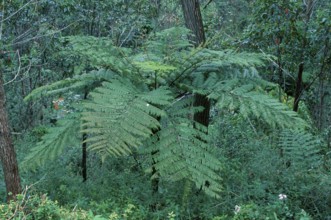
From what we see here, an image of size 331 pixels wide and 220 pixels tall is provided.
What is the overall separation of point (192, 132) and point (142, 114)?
0.50 m

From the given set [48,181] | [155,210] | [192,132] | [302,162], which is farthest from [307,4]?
[48,181]

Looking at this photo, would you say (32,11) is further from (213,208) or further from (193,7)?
(213,208)

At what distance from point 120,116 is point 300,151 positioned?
2397mm

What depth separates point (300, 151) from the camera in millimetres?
5227

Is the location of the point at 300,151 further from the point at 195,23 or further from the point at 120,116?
the point at 120,116

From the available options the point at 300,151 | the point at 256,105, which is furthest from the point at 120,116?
the point at 300,151

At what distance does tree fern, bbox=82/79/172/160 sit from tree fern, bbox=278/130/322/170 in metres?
1.81

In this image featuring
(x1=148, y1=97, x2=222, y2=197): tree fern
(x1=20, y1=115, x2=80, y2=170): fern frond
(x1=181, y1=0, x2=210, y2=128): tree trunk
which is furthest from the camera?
(x1=181, y1=0, x2=210, y2=128): tree trunk

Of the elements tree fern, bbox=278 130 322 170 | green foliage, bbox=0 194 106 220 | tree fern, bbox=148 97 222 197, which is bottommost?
tree fern, bbox=278 130 322 170

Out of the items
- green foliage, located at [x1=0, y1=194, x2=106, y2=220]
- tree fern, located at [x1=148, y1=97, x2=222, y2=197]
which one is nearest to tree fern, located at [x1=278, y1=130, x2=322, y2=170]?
tree fern, located at [x1=148, y1=97, x2=222, y2=197]

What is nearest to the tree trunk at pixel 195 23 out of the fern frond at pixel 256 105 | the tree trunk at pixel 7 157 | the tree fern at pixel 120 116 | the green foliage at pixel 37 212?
the fern frond at pixel 256 105

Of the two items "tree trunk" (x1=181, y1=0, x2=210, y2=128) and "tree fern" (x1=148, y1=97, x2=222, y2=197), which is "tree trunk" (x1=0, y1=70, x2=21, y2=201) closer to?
"tree fern" (x1=148, y1=97, x2=222, y2=197)

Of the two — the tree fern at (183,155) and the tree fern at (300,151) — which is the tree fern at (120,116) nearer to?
the tree fern at (183,155)

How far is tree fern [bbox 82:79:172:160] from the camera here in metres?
3.58
